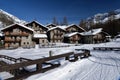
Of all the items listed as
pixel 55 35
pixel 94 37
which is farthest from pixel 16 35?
pixel 94 37

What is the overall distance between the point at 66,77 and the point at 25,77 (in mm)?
2294

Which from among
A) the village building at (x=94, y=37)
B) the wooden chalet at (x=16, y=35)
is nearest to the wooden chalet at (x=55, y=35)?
the village building at (x=94, y=37)

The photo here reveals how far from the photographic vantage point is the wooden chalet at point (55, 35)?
233 ft

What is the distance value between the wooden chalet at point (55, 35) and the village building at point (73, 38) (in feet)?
7.94

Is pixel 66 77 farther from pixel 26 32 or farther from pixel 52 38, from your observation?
pixel 52 38

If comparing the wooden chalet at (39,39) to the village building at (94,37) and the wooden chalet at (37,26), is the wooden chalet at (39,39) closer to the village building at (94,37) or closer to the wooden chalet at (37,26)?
the wooden chalet at (37,26)

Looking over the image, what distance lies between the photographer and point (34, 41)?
214 ft

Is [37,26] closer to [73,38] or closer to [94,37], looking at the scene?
[73,38]

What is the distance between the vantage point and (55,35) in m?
71.8

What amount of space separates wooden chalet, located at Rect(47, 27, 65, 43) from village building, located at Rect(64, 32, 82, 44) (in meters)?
2.42

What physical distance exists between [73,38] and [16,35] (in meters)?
25.0

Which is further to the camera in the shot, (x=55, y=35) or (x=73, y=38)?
(x=55, y=35)

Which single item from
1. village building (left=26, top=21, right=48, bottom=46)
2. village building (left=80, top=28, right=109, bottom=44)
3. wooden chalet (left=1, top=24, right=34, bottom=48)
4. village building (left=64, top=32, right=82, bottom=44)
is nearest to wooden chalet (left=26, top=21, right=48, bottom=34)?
village building (left=26, top=21, right=48, bottom=46)

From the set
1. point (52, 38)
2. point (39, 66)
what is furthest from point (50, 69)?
point (52, 38)
